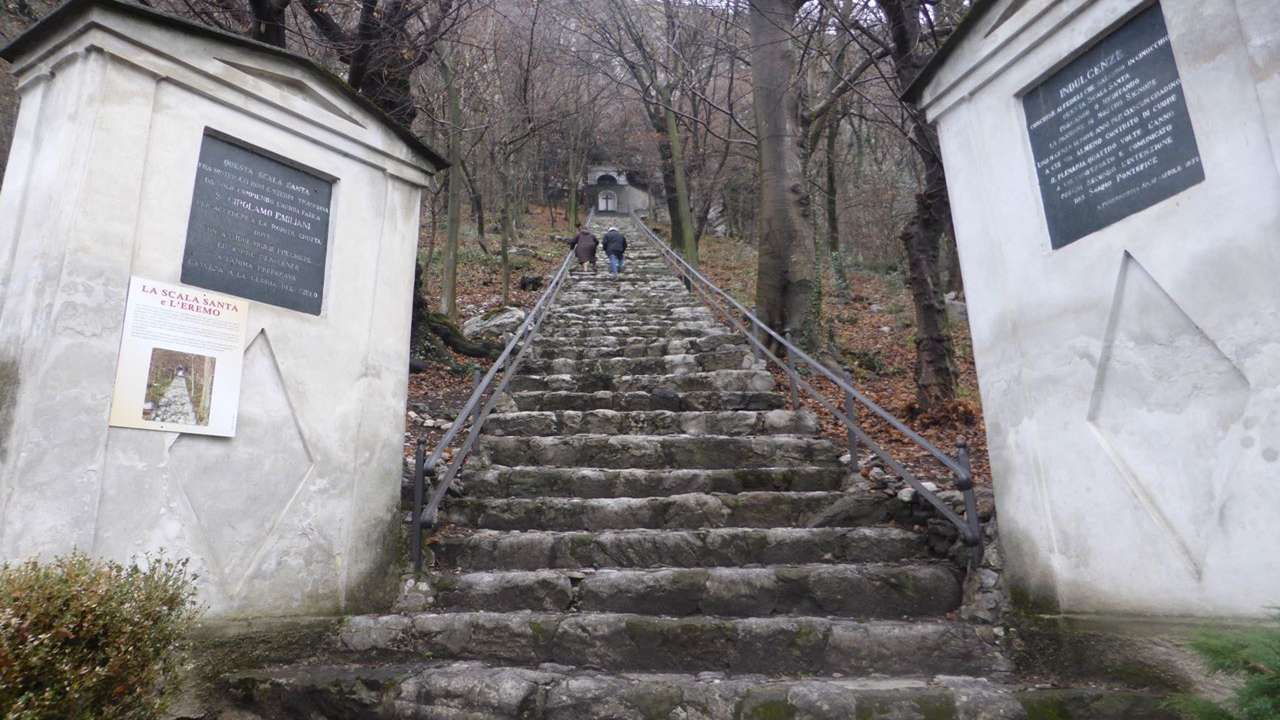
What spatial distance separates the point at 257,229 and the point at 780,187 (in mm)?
6770

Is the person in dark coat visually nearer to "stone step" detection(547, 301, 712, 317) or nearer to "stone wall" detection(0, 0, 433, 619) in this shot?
"stone step" detection(547, 301, 712, 317)

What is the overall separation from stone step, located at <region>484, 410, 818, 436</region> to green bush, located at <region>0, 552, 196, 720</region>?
3.54 metres

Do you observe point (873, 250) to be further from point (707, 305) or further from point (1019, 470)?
point (1019, 470)

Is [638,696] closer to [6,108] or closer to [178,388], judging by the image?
[178,388]

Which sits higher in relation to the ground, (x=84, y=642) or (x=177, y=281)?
(x=177, y=281)

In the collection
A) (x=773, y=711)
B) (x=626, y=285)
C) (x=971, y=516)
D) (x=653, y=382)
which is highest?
(x=626, y=285)

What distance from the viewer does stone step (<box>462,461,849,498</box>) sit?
191 inches

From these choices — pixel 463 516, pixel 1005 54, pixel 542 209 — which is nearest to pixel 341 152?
pixel 463 516

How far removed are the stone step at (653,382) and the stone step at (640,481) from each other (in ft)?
5.13

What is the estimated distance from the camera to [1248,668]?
197cm

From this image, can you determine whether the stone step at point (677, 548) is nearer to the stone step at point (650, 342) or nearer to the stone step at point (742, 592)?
the stone step at point (742, 592)

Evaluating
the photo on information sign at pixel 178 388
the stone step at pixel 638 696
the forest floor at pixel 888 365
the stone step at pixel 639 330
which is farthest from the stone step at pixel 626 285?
the stone step at pixel 638 696

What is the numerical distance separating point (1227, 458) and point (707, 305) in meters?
8.23

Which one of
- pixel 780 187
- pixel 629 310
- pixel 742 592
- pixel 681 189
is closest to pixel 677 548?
pixel 742 592
